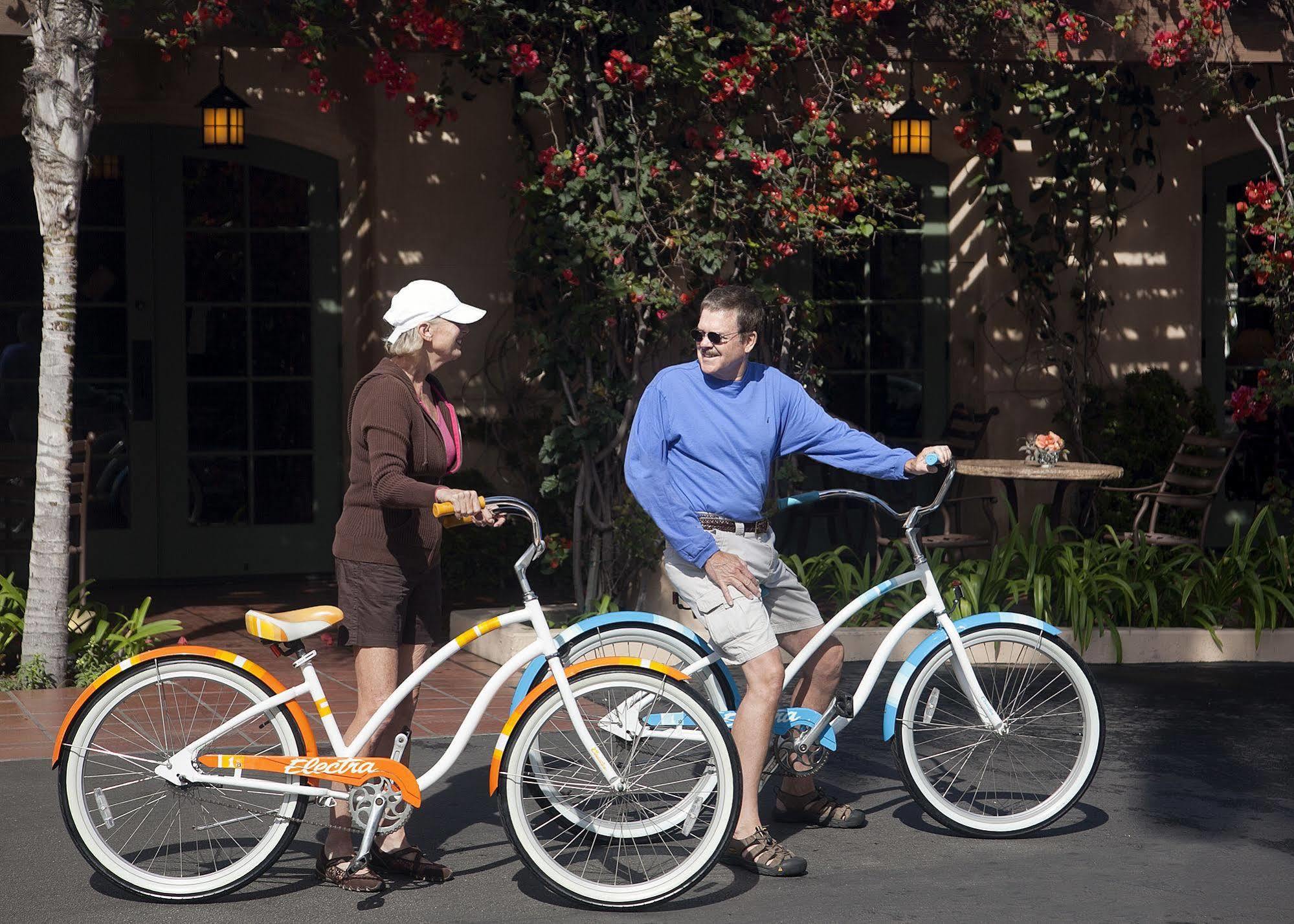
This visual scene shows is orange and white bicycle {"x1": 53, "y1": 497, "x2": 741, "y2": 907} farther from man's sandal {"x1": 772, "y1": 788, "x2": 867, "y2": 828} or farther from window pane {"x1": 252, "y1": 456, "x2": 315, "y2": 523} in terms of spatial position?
window pane {"x1": 252, "y1": 456, "x2": 315, "y2": 523}

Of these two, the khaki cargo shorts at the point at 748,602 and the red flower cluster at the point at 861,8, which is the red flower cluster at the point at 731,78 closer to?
the red flower cluster at the point at 861,8

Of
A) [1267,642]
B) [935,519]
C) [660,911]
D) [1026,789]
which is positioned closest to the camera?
[660,911]

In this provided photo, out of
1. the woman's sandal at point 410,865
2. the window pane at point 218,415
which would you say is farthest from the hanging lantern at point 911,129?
the woman's sandal at point 410,865

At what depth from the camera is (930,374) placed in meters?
11.2

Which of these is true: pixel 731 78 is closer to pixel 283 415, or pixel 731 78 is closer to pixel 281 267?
pixel 281 267

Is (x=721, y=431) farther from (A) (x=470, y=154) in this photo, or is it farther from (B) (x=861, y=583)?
(A) (x=470, y=154)

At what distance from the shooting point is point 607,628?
16.4ft

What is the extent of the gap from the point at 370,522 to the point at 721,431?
3.54 ft

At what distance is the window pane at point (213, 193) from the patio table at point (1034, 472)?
15.8ft

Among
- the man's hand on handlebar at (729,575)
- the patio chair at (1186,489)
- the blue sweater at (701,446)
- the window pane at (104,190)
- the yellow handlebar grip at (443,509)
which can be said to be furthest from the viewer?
the window pane at (104,190)

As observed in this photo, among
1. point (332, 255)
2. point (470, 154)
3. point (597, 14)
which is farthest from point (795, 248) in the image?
point (332, 255)

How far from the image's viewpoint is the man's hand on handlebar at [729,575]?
4.77 metres

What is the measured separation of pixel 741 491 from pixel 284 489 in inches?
246

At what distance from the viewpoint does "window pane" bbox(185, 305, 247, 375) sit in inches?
411
